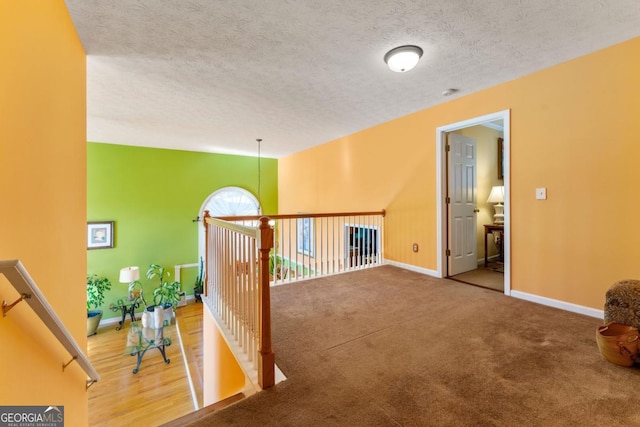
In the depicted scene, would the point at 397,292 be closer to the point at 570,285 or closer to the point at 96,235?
the point at 570,285

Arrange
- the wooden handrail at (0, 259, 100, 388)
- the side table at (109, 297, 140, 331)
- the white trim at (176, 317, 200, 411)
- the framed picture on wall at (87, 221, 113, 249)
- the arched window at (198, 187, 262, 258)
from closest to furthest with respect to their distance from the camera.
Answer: the wooden handrail at (0, 259, 100, 388) < the white trim at (176, 317, 200, 411) < the framed picture on wall at (87, 221, 113, 249) < the side table at (109, 297, 140, 331) < the arched window at (198, 187, 262, 258)

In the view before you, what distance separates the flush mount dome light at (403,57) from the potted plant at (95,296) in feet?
21.3

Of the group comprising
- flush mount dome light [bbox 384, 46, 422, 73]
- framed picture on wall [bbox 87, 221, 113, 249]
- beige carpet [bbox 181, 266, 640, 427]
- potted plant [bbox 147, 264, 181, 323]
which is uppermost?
flush mount dome light [bbox 384, 46, 422, 73]

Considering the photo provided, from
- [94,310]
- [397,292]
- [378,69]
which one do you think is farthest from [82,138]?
[94,310]

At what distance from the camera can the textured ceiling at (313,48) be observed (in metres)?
1.78

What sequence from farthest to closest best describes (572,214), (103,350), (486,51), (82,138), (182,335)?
(182,335) → (103,350) → (572,214) → (486,51) → (82,138)

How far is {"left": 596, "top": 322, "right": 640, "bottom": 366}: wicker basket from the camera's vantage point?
61.2 inches

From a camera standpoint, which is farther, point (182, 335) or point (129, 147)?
point (129, 147)

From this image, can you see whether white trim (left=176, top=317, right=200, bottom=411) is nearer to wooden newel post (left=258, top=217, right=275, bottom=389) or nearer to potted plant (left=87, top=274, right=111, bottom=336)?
potted plant (left=87, top=274, right=111, bottom=336)

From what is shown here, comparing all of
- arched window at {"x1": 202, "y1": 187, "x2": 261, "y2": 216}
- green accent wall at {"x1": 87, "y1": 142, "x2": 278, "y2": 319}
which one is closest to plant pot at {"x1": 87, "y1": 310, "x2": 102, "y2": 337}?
green accent wall at {"x1": 87, "y1": 142, "x2": 278, "y2": 319}

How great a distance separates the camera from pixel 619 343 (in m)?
1.57

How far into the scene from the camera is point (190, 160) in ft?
20.5

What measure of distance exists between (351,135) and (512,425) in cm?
445
